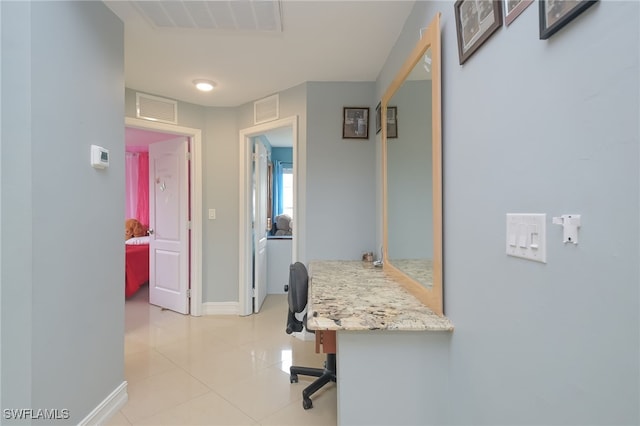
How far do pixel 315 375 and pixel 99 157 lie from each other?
74.7 inches

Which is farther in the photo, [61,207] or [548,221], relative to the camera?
[61,207]

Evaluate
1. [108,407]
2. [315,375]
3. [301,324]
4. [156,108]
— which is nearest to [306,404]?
[315,375]

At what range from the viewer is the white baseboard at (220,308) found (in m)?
3.31

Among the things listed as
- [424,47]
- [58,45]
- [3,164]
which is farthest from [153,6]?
[424,47]

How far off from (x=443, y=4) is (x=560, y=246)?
46.2 inches

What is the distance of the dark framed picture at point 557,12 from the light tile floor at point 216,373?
1.95m

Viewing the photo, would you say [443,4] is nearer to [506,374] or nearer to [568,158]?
[568,158]

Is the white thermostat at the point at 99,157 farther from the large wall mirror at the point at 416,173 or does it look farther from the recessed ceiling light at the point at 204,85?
the large wall mirror at the point at 416,173

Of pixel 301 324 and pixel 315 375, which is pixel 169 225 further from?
pixel 315 375

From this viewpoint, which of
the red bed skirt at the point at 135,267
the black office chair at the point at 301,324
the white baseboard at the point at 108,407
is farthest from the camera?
the red bed skirt at the point at 135,267

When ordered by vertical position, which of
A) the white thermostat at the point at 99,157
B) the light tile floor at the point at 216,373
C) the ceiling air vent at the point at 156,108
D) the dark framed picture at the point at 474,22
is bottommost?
the light tile floor at the point at 216,373

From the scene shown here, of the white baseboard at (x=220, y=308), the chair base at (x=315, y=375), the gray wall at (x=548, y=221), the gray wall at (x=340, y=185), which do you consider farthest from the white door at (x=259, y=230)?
the gray wall at (x=548, y=221)

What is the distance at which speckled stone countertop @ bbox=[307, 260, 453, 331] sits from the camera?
1154 millimetres

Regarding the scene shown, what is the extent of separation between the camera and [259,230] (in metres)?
3.58
